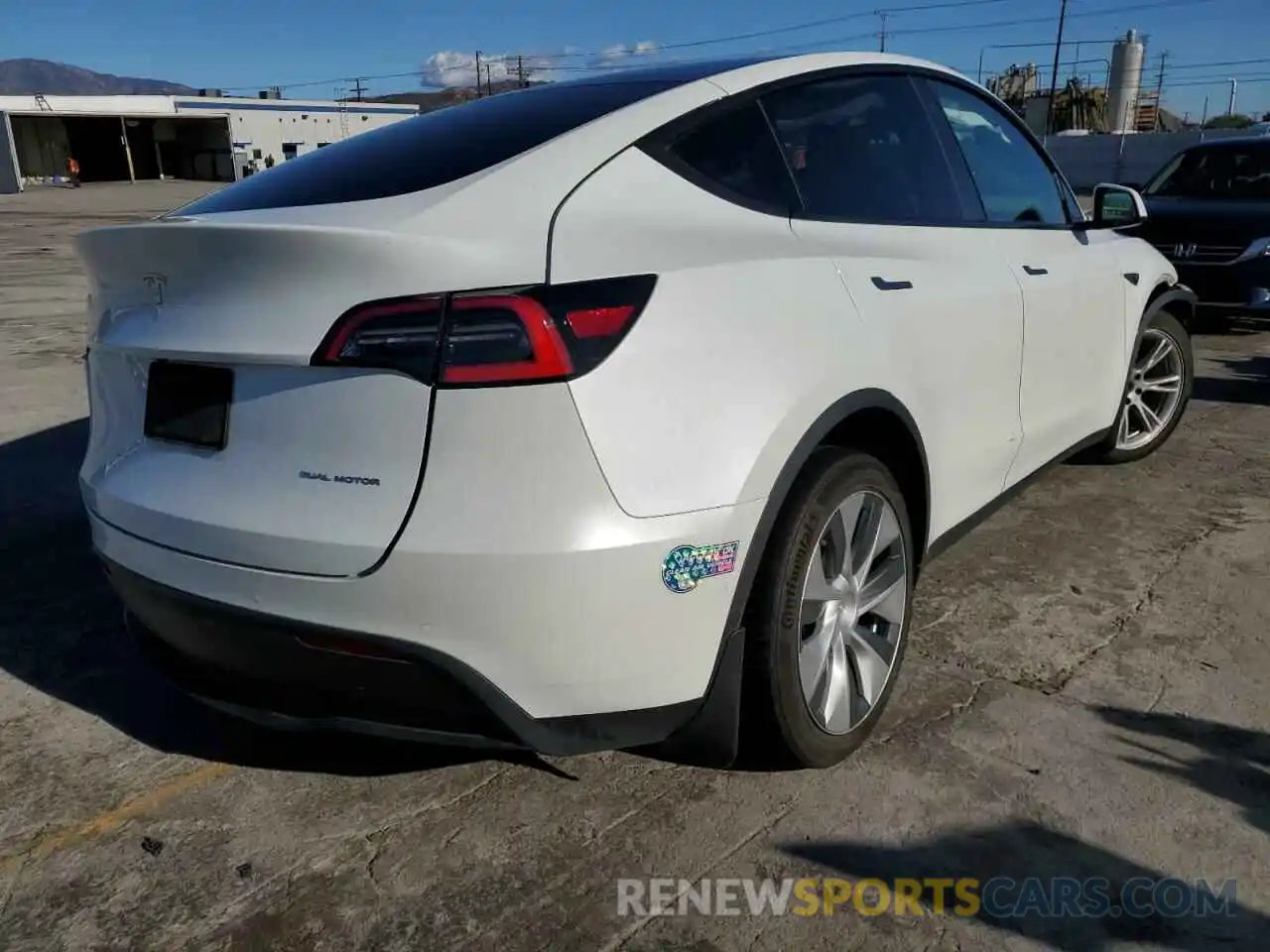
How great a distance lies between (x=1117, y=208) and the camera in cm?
432

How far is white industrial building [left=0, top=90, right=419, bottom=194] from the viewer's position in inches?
2261

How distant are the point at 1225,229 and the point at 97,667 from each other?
8.15 m

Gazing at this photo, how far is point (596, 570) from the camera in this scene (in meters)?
1.89

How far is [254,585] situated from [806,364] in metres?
1.24

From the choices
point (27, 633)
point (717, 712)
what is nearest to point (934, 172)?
point (717, 712)

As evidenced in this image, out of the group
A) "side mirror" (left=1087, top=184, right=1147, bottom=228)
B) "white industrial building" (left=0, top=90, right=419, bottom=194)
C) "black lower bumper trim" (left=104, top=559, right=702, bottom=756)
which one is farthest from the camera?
"white industrial building" (left=0, top=90, right=419, bottom=194)

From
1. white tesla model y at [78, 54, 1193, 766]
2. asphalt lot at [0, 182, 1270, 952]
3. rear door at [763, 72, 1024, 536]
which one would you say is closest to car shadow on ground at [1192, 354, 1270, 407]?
asphalt lot at [0, 182, 1270, 952]

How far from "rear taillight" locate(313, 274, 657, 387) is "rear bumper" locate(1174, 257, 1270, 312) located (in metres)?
7.49

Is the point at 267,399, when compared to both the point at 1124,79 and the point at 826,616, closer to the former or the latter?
the point at 826,616

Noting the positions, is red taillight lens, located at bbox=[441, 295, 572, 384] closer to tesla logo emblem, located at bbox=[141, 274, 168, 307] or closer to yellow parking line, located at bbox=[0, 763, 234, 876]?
tesla logo emblem, located at bbox=[141, 274, 168, 307]

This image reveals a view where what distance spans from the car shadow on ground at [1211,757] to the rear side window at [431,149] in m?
2.06

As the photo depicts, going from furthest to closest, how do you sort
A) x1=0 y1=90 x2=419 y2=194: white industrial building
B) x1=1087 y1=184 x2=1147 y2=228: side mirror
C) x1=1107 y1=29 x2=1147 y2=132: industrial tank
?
x1=0 y1=90 x2=419 y2=194: white industrial building, x1=1107 y1=29 x2=1147 y2=132: industrial tank, x1=1087 y1=184 x2=1147 y2=228: side mirror

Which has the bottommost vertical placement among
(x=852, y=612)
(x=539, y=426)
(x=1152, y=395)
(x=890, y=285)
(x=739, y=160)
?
(x=1152, y=395)

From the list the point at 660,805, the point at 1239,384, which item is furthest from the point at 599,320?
the point at 1239,384
